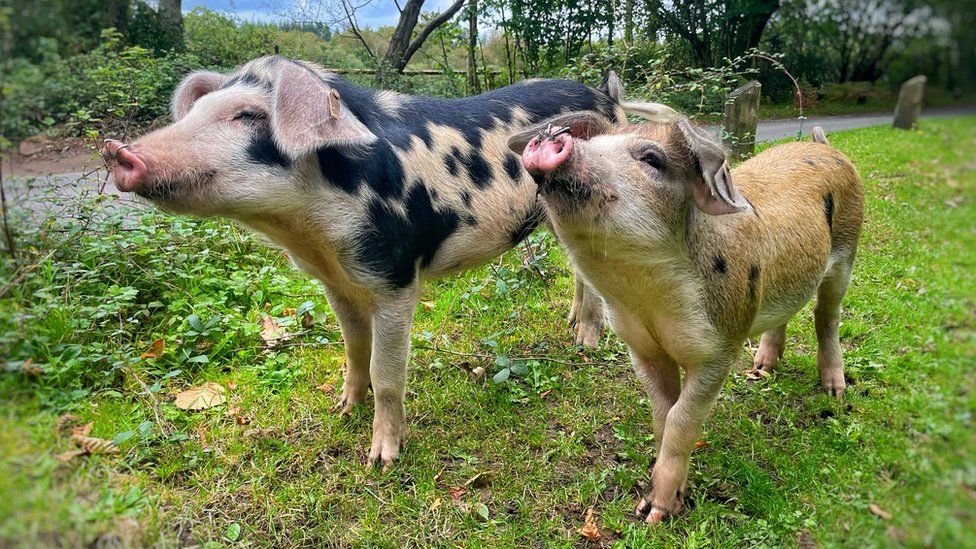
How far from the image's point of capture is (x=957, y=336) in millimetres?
1320

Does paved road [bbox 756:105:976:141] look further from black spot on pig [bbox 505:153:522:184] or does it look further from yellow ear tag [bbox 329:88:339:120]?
yellow ear tag [bbox 329:88:339:120]

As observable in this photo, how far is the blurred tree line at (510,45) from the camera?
1.33 m

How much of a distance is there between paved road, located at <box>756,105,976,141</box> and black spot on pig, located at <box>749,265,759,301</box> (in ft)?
2.46

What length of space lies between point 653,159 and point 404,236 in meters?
1.49

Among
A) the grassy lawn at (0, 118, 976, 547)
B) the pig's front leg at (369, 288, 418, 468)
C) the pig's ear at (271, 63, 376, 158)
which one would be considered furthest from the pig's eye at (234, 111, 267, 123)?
the pig's front leg at (369, 288, 418, 468)

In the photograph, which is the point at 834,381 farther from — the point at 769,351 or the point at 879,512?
the point at 879,512

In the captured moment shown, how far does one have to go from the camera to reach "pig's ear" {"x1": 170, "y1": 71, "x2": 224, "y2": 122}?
3432 millimetres

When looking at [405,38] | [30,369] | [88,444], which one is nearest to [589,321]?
[405,38]

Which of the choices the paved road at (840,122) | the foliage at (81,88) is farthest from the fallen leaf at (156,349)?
the paved road at (840,122)

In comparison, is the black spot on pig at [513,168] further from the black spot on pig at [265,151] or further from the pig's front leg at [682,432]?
the pig's front leg at [682,432]

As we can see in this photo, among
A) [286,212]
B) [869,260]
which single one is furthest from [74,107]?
[869,260]

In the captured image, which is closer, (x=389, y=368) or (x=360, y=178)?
(x=360, y=178)

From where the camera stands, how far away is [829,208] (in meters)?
3.83

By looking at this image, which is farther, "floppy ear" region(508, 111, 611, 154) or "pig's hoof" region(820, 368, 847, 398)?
"pig's hoof" region(820, 368, 847, 398)
